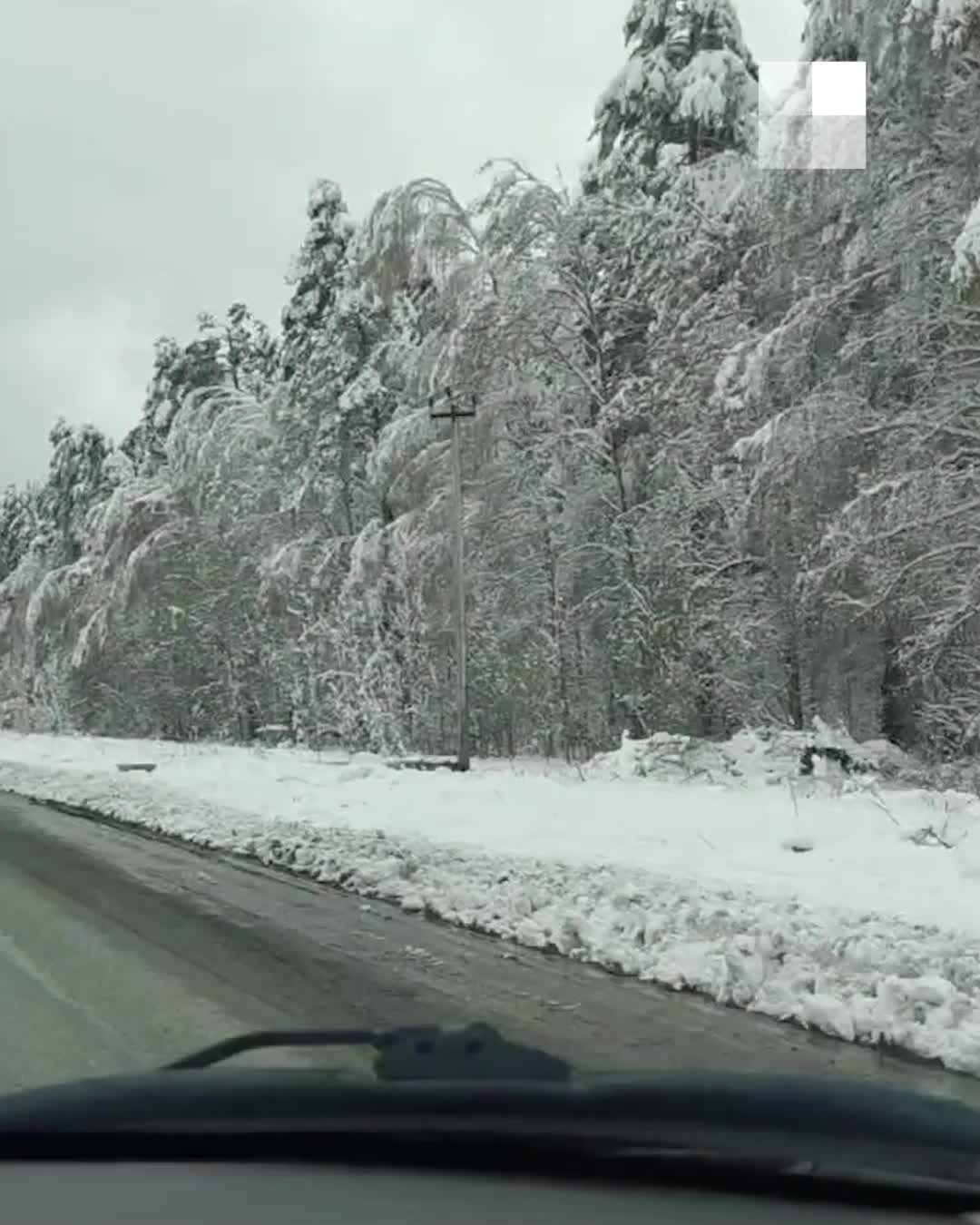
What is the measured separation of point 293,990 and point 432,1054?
427 centimetres

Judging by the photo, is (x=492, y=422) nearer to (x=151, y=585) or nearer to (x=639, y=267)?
(x=639, y=267)

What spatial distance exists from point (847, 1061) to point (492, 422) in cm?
2015

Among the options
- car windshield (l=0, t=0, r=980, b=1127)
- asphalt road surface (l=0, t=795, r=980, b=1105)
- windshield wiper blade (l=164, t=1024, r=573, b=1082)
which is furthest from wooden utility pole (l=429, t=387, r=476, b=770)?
windshield wiper blade (l=164, t=1024, r=573, b=1082)

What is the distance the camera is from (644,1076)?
117 inches

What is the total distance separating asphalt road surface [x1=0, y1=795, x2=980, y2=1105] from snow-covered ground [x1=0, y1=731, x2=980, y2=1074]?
34cm

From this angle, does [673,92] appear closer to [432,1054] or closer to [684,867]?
[684,867]

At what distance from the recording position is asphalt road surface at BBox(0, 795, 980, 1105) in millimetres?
5926

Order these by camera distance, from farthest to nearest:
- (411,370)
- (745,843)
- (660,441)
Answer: (411,370), (660,441), (745,843)

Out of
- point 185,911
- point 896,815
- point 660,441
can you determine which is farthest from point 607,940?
point 660,441

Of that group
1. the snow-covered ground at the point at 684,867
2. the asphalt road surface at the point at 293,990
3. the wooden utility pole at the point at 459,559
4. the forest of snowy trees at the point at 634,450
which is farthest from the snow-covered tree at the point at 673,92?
the asphalt road surface at the point at 293,990

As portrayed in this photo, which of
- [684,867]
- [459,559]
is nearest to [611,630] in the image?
[459,559]

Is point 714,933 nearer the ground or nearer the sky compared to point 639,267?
nearer the ground

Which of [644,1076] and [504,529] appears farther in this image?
[504,529]

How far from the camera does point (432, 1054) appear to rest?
3305mm
